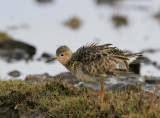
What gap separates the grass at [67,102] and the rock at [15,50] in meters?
8.22

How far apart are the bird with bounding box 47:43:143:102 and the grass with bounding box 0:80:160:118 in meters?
0.50

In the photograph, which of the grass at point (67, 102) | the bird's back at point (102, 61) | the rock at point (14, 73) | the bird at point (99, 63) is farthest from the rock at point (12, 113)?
the rock at point (14, 73)

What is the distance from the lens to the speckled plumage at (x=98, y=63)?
870cm

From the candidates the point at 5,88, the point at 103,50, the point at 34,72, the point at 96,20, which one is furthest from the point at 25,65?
the point at 96,20

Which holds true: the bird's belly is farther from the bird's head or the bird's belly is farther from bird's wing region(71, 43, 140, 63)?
the bird's head

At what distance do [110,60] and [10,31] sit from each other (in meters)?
18.5

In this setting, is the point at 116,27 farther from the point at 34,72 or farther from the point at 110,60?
the point at 110,60

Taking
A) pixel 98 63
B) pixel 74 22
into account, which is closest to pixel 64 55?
pixel 98 63

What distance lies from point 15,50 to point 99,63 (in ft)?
36.9

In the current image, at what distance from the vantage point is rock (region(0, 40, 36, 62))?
18438 mm

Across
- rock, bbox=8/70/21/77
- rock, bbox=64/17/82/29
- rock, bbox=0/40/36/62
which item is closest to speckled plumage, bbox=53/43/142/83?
rock, bbox=8/70/21/77

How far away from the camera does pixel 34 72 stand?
15422mm

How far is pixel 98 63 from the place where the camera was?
28.7ft

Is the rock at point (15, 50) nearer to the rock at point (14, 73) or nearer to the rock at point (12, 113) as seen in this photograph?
the rock at point (14, 73)
